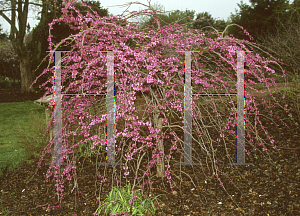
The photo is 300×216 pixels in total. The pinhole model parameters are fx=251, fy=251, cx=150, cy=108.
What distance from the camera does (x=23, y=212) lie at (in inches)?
120

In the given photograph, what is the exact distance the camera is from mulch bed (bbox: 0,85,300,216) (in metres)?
2.71

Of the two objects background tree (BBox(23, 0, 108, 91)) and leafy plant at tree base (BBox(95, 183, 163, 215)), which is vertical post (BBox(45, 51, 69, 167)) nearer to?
leafy plant at tree base (BBox(95, 183, 163, 215))

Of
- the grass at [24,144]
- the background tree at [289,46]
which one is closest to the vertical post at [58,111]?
the grass at [24,144]

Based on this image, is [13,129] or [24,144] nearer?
[24,144]

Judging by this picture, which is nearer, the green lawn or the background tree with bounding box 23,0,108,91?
the green lawn

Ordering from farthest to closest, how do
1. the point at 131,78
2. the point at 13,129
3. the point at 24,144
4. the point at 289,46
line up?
1. the point at 13,129
2. the point at 289,46
3. the point at 24,144
4. the point at 131,78

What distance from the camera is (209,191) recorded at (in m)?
2.99

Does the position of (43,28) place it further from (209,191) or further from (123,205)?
(209,191)

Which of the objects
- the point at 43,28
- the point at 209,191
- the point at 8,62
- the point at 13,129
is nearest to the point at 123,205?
the point at 209,191

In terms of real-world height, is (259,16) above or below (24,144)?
above

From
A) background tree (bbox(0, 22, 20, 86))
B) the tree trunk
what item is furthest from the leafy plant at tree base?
background tree (bbox(0, 22, 20, 86))

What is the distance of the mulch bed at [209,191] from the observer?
2.71m

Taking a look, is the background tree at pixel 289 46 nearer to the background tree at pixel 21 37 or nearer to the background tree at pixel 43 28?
the background tree at pixel 43 28

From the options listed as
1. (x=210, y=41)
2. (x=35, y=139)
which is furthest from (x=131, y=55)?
(x=35, y=139)
